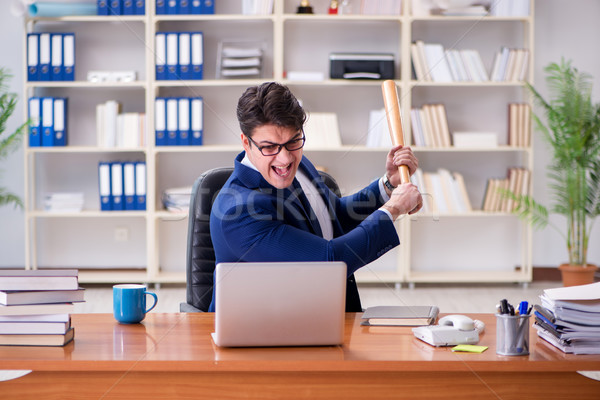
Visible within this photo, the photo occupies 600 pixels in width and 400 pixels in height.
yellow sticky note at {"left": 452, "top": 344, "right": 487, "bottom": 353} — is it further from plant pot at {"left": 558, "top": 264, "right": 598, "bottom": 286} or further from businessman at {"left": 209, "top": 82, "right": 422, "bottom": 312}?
plant pot at {"left": 558, "top": 264, "right": 598, "bottom": 286}

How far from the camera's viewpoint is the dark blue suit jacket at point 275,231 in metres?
1.69

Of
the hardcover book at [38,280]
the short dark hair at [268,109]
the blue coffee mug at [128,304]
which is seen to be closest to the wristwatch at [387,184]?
the short dark hair at [268,109]

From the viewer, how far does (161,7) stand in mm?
4473

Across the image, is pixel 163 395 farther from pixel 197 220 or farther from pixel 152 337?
pixel 197 220

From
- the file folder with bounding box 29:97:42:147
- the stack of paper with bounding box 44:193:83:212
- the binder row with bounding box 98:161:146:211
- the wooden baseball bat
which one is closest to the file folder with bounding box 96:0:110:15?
the file folder with bounding box 29:97:42:147

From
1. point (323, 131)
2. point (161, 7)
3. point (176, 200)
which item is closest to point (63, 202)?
point (176, 200)

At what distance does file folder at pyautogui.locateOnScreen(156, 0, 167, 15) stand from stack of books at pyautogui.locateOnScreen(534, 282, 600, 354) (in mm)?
3600

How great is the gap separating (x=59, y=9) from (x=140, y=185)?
4.15 ft

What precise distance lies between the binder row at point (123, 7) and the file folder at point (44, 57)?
38cm

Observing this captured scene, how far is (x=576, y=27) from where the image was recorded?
4.77 m

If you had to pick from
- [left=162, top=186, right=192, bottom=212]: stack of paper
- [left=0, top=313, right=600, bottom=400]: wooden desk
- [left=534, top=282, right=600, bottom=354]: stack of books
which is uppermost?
[left=162, top=186, right=192, bottom=212]: stack of paper

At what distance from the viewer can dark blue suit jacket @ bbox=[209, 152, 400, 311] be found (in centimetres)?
169

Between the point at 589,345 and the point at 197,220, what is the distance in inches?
45.6

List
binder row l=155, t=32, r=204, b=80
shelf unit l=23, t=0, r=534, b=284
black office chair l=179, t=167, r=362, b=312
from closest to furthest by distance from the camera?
black office chair l=179, t=167, r=362, b=312 → binder row l=155, t=32, r=204, b=80 → shelf unit l=23, t=0, r=534, b=284
